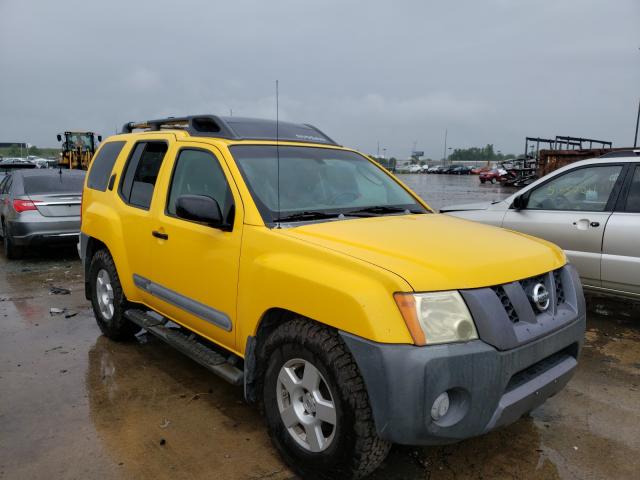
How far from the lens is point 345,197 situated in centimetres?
355

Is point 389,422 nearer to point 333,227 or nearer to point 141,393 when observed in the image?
point 333,227

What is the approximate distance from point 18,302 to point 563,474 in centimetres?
593

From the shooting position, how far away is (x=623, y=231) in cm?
478

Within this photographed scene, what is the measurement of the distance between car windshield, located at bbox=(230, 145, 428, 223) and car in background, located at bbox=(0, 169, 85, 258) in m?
5.71

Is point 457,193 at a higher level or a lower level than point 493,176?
lower

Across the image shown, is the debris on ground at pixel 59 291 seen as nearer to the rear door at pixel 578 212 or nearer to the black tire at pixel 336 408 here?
the black tire at pixel 336 408

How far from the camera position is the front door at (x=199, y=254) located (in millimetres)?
3059

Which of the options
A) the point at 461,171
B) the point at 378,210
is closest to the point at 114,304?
the point at 378,210

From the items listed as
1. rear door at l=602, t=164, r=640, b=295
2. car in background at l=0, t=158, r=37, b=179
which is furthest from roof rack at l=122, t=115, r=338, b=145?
car in background at l=0, t=158, r=37, b=179

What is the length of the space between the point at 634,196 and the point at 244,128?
3766mm

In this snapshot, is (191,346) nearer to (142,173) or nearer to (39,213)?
(142,173)

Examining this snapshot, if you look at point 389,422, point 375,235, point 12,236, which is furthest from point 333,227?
point 12,236

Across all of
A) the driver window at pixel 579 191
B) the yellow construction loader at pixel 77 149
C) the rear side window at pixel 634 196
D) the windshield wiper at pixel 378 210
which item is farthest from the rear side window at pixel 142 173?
the yellow construction loader at pixel 77 149

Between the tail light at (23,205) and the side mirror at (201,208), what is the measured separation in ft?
19.8
